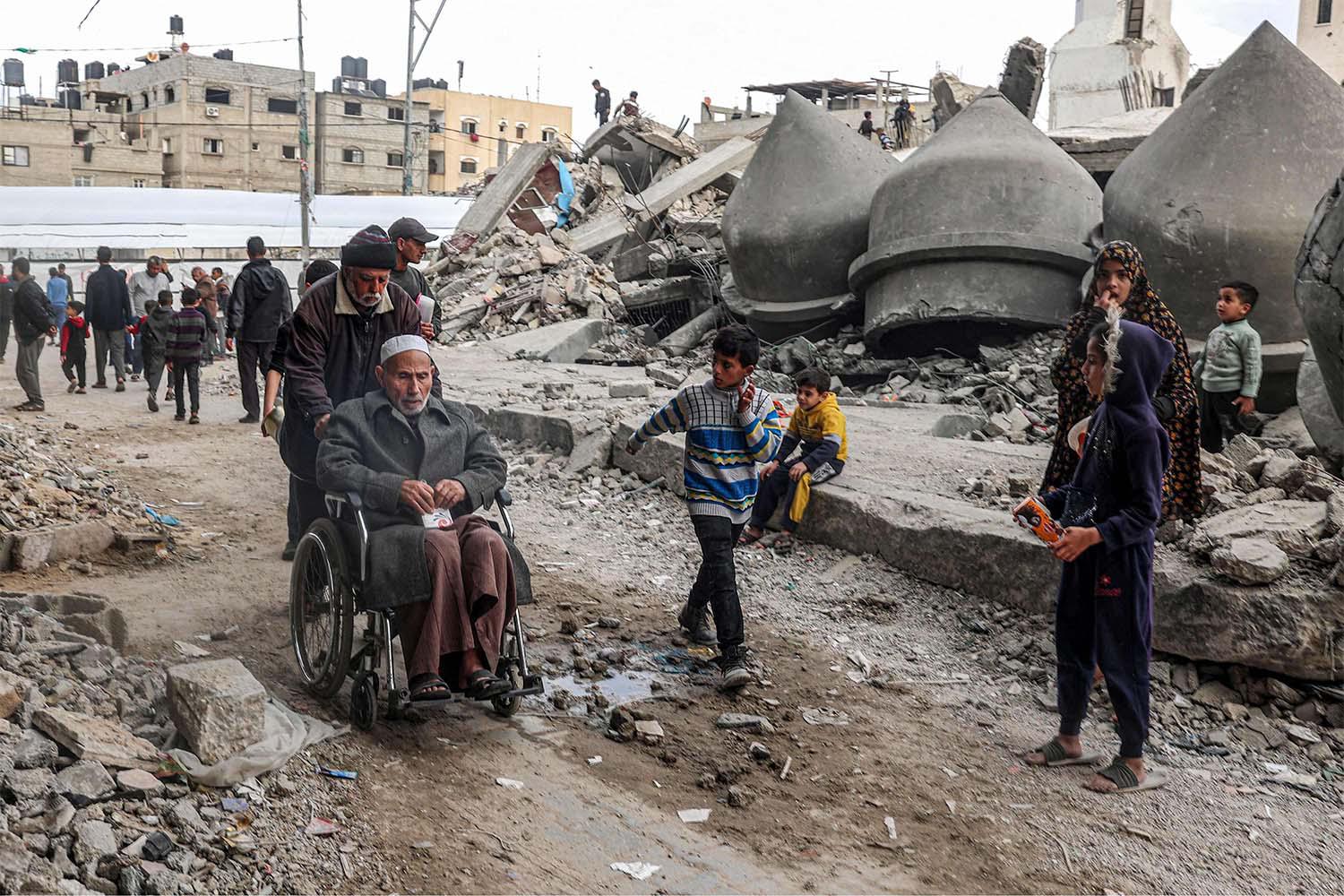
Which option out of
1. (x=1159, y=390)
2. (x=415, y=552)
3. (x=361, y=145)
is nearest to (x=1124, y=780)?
(x=1159, y=390)

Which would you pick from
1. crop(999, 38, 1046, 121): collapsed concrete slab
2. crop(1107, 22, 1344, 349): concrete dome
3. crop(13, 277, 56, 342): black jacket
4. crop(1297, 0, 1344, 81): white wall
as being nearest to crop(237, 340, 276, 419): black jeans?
crop(13, 277, 56, 342): black jacket

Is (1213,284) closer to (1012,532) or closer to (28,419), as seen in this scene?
(1012,532)

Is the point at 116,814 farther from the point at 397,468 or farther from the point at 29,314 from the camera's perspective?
the point at 29,314

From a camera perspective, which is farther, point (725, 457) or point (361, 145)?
point (361, 145)

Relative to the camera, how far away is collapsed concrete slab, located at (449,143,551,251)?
20844 mm

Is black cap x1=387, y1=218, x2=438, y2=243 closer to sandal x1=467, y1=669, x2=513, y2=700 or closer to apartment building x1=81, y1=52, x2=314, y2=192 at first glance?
sandal x1=467, y1=669, x2=513, y2=700

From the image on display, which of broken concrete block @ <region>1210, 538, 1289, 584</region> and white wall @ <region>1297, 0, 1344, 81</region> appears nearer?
A: broken concrete block @ <region>1210, 538, 1289, 584</region>

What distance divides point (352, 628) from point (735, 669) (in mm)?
1472

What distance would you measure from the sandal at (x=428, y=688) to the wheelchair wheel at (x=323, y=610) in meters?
0.34

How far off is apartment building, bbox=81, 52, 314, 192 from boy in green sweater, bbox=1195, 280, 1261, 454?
4920 centimetres

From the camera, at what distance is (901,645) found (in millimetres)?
5219

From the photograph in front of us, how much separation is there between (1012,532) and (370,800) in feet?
10.5

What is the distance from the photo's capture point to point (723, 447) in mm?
4711

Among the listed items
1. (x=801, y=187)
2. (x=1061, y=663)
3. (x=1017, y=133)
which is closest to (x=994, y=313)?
(x=1017, y=133)
